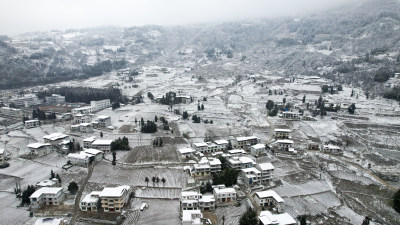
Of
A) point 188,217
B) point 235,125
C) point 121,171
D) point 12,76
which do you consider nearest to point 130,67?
point 12,76

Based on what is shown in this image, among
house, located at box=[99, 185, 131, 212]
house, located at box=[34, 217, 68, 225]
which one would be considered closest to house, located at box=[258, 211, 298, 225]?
house, located at box=[99, 185, 131, 212]

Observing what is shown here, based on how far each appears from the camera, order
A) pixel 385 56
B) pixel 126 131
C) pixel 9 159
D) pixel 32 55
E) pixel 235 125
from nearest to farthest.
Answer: pixel 9 159 < pixel 126 131 < pixel 235 125 < pixel 385 56 < pixel 32 55

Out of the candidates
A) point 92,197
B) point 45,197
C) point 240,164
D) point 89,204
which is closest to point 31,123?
point 45,197

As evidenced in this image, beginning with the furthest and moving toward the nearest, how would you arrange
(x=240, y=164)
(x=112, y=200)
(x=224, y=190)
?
(x=240, y=164), (x=224, y=190), (x=112, y=200)

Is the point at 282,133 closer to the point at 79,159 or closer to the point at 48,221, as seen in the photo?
the point at 79,159

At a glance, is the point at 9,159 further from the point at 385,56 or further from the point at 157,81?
the point at 385,56

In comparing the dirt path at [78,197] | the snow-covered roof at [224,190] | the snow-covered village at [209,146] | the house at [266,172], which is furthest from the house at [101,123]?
the house at [266,172]
